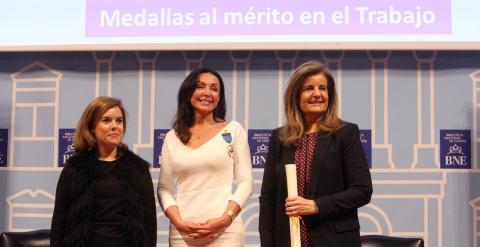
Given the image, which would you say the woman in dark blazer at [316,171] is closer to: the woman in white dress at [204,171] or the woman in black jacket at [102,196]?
the woman in white dress at [204,171]

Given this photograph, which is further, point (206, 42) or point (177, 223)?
point (206, 42)

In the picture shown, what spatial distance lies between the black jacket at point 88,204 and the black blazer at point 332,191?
1.81 ft

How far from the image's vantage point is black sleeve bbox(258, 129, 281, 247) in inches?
84.5

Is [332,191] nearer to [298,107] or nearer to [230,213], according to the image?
[298,107]

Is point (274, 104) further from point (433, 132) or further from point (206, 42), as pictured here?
point (433, 132)

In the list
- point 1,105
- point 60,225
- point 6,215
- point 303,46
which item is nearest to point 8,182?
point 6,215

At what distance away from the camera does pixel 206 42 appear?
334cm

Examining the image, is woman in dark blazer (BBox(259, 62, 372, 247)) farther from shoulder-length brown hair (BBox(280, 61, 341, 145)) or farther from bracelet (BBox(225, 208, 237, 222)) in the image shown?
bracelet (BBox(225, 208, 237, 222))

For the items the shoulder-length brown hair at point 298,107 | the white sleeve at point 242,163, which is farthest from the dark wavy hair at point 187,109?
the shoulder-length brown hair at point 298,107

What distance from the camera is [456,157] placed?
3328 mm

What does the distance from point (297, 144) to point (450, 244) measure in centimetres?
170

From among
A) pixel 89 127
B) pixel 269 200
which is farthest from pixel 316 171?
pixel 89 127

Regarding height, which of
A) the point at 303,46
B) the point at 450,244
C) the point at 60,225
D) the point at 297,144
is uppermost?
the point at 303,46

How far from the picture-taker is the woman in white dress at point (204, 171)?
239cm
